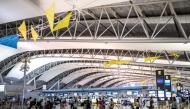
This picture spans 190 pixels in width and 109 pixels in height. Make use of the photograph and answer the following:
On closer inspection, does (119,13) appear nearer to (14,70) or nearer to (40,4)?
(40,4)

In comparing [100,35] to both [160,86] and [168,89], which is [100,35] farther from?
[168,89]

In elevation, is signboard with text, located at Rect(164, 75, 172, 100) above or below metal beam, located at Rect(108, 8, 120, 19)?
below

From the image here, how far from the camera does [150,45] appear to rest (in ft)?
59.6

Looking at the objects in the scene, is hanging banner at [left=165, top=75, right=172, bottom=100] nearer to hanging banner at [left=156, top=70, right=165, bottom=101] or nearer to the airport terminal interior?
the airport terminal interior

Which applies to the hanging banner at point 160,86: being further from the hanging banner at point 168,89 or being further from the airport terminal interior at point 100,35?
the hanging banner at point 168,89

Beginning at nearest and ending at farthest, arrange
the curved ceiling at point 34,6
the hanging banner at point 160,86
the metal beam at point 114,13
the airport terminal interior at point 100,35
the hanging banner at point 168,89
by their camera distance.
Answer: the curved ceiling at point 34,6 → the airport terminal interior at point 100,35 → the metal beam at point 114,13 → the hanging banner at point 160,86 → the hanging banner at point 168,89

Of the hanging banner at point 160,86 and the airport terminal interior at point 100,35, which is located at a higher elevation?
the airport terminal interior at point 100,35

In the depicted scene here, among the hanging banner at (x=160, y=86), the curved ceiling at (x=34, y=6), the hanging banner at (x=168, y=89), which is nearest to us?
the curved ceiling at (x=34, y=6)

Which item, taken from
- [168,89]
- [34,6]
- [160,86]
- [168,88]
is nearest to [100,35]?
[34,6]

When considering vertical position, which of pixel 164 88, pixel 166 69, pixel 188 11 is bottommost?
pixel 164 88

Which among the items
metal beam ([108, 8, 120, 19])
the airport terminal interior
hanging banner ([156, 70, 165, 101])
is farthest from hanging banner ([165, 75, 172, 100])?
metal beam ([108, 8, 120, 19])

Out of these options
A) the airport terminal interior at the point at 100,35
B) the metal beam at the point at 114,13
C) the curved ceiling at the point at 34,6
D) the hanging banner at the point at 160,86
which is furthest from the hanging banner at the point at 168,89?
the curved ceiling at the point at 34,6

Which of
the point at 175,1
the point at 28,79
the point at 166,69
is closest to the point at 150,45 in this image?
the point at 175,1

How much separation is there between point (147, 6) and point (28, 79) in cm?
4200
